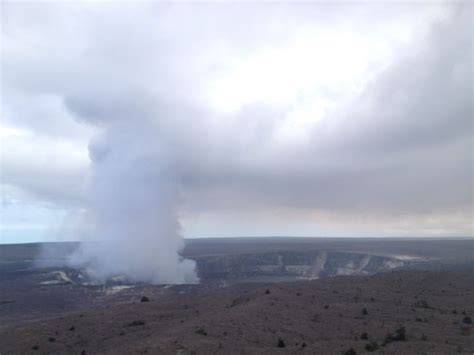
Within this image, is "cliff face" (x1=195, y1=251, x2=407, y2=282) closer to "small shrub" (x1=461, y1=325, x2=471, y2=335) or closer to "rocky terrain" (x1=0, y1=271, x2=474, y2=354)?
"rocky terrain" (x1=0, y1=271, x2=474, y2=354)

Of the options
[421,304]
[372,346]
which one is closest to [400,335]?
[372,346]

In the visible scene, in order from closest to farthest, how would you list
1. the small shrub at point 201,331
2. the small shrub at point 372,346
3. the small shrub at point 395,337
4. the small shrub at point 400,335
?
the small shrub at point 372,346 < the small shrub at point 395,337 < the small shrub at point 400,335 < the small shrub at point 201,331

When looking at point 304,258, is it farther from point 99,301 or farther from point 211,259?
point 99,301

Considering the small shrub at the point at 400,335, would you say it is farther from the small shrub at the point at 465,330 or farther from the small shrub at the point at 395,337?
the small shrub at the point at 465,330

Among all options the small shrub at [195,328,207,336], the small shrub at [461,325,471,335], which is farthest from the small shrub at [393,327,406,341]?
the small shrub at [195,328,207,336]

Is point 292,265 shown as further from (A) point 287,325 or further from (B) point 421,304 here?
(A) point 287,325

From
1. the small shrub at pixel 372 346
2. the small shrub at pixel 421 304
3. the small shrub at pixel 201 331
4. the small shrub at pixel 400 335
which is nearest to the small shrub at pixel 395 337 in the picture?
the small shrub at pixel 400 335
